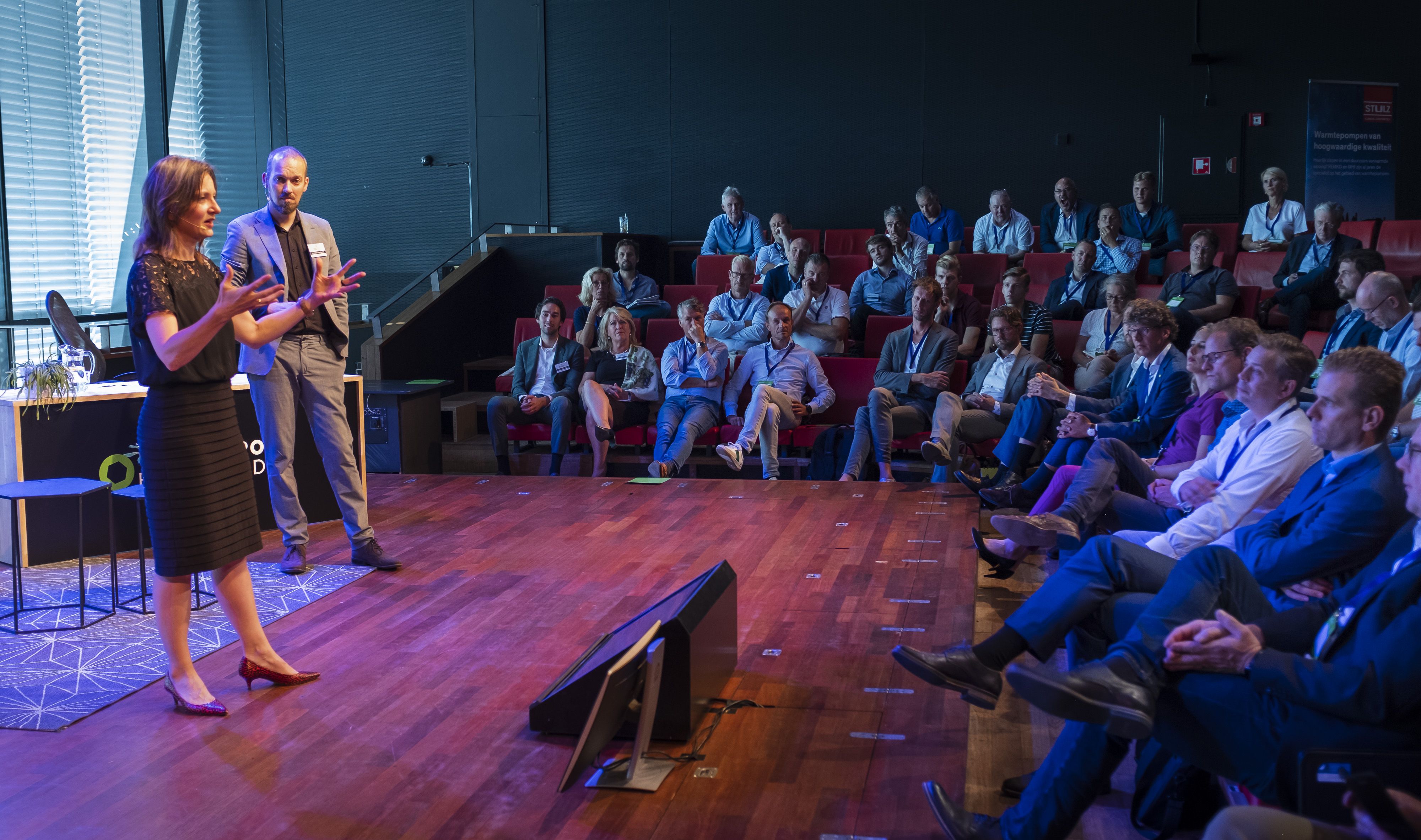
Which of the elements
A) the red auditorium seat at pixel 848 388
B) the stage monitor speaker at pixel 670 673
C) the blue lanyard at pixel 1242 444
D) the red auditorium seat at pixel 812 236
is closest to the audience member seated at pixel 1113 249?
the red auditorium seat at pixel 848 388

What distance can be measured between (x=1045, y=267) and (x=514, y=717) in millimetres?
5738

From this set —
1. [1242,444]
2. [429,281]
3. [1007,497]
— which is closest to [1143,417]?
[1007,497]

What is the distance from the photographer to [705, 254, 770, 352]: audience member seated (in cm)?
638

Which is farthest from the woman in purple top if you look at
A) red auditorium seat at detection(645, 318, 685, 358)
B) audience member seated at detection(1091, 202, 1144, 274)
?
audience member seated at detection(1091, 202, 1144, 274)

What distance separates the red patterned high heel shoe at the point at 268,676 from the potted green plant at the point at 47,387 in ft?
5.73

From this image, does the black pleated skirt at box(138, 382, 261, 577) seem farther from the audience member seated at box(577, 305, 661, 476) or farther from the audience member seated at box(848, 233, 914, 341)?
the audience member seated at box(848, 233, 914, 341)

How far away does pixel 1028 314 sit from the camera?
6164 millimetres

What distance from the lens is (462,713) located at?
8.14 feet

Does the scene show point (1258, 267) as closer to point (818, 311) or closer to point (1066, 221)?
point (1066, 221)

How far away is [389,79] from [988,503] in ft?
23.6

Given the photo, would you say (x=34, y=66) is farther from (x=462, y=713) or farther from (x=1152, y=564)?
(x=1152, y=564)

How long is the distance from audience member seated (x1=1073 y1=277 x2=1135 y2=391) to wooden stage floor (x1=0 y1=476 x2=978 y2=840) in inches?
73.5

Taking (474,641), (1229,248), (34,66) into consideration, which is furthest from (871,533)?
(34,66)

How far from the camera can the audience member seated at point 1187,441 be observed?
3393 mm
